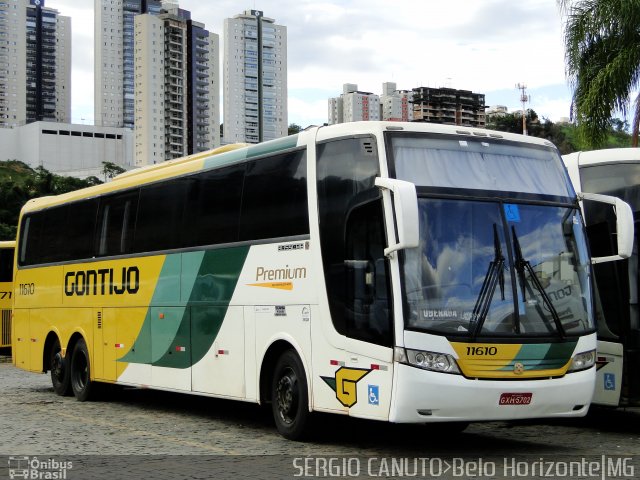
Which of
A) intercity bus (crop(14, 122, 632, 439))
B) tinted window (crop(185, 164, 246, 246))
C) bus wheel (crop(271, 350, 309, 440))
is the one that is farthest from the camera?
tinted window (crop(185, 164, 246, 246))

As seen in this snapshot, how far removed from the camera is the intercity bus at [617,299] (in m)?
11.6

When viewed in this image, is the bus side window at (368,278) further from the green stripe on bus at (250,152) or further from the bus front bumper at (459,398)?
the green stripe on bus at (250,152)

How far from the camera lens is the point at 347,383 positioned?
1005 centimetres

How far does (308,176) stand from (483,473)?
12.5 feet

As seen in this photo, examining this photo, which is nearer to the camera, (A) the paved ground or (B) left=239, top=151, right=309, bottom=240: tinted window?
(A) the paved ground

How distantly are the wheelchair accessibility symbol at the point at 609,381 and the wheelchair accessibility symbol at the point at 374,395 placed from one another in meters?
3.45

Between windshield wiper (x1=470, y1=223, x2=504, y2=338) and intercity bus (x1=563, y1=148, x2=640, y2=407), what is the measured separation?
2.56 meters

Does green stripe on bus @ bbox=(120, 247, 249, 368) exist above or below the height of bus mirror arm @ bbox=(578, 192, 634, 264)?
below

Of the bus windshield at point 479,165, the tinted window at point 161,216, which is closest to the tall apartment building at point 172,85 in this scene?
the tinted window at point 161,216

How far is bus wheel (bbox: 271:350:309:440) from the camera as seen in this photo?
1073 centimetres

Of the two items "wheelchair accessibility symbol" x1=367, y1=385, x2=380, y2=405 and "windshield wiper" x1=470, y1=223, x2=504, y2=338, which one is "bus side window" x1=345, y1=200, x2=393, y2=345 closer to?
"wheelchair accessibility symbol" x1=367, y1=385, x2=380, y2=405

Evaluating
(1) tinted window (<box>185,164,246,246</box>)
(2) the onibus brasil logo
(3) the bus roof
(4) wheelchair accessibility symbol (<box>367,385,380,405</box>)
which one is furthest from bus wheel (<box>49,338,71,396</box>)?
(3) the bus roof

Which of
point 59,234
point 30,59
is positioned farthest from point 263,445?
point 30,59

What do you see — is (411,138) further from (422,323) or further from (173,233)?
(173,233)
